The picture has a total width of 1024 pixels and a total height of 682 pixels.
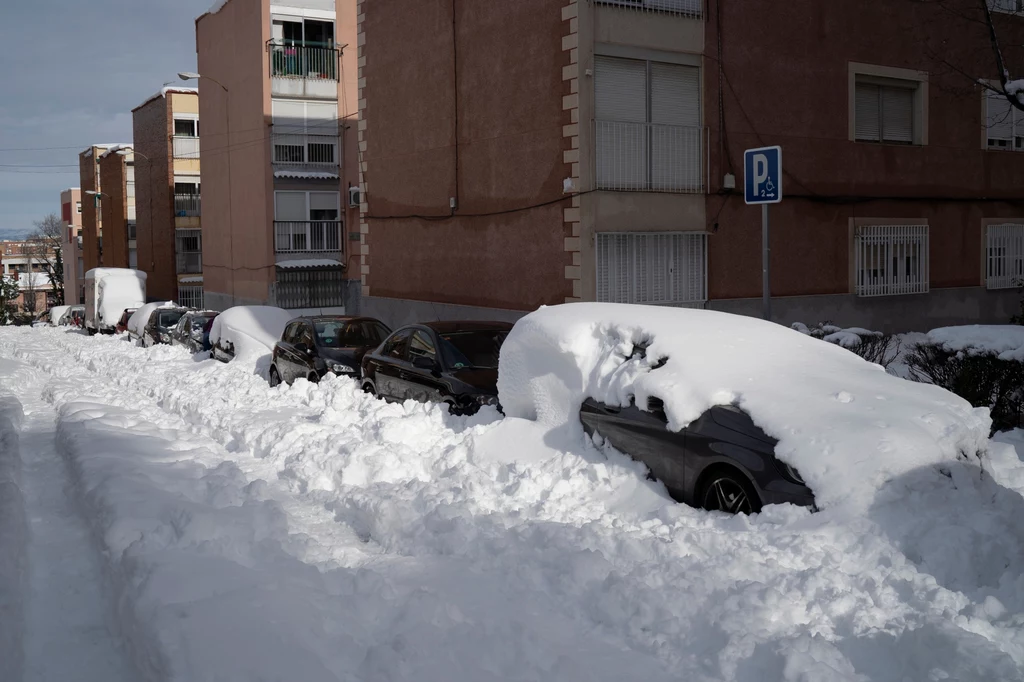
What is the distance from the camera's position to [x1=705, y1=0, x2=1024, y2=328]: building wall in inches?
665

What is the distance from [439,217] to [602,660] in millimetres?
16063

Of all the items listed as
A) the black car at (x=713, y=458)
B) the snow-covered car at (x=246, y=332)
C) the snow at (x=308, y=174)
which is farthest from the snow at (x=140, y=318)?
the black car at (x=713, y=458)

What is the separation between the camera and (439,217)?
784 inches

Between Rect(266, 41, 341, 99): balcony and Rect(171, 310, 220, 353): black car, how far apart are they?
1028 cm

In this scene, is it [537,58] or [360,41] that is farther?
[360,41]

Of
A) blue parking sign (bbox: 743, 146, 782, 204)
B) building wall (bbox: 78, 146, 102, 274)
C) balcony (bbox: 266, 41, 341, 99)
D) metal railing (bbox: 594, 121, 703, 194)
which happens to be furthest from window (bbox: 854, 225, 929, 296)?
building wall (bbox: 78, 146, 102, 274)

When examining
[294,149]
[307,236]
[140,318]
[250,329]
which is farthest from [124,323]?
[250,329]

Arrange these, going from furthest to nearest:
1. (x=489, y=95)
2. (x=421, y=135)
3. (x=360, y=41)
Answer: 1. (x=360, y=41)
2. (x=421, y=135)
3. (x=489, y=95)

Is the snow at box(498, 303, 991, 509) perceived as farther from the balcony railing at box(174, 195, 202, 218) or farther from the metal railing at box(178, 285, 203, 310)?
the metal railing at box(178, 285, 203, 310)

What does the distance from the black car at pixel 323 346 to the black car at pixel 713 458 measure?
723cm

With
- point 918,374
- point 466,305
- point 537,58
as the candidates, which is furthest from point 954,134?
point 918,374

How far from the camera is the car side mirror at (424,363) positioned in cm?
1098

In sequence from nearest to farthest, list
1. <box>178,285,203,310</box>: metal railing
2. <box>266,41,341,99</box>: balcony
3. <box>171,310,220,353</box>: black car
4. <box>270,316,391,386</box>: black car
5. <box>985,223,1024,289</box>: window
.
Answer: <box>270,316,391,386</box>: black car, <box>985,223,1024,289</box>: window, <box>171,310,220,353</box>: black car, <box>266,41,341,99</box>: balcony, <box>178,285,203,310</box>: metal railing

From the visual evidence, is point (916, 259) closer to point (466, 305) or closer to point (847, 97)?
point (847, 97)
